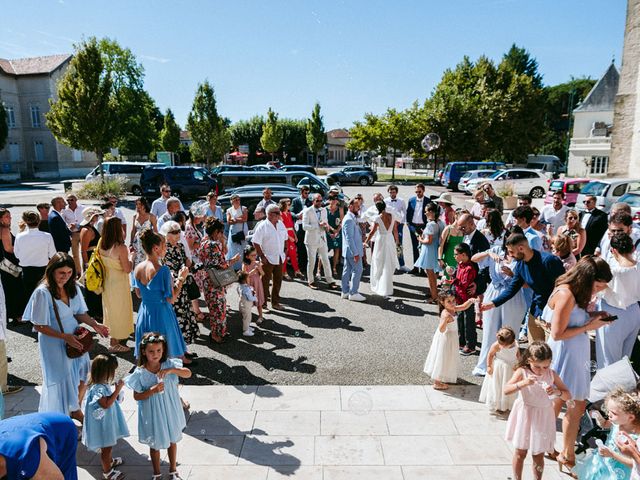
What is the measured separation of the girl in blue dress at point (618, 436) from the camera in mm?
3143

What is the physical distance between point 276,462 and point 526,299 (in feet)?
12.3

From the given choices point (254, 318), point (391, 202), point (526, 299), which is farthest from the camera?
point (391, 202)

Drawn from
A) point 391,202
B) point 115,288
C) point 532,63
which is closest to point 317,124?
point 532,63

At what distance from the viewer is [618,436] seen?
125 inches

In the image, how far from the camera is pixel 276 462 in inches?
172

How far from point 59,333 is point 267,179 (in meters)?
16.2

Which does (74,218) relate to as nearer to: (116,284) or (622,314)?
(116,284)

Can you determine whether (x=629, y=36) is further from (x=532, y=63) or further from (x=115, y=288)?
(x=532, y=63)

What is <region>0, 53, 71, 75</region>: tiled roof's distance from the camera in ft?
160

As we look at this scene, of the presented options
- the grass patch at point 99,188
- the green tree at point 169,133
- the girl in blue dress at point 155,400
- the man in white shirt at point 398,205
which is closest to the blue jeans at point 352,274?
the man in white shirt at point 398,205

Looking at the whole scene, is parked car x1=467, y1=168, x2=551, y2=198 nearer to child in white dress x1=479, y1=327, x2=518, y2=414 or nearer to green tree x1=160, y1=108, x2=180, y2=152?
child in white dress x1=479, y1=327, x2=518, y2=414

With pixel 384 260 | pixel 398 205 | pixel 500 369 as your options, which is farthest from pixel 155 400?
pixel 398 205

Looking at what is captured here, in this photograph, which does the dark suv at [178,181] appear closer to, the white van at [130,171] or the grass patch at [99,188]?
the grass patch at [99,188]

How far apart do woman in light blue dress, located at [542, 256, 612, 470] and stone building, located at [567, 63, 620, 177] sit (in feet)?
162
